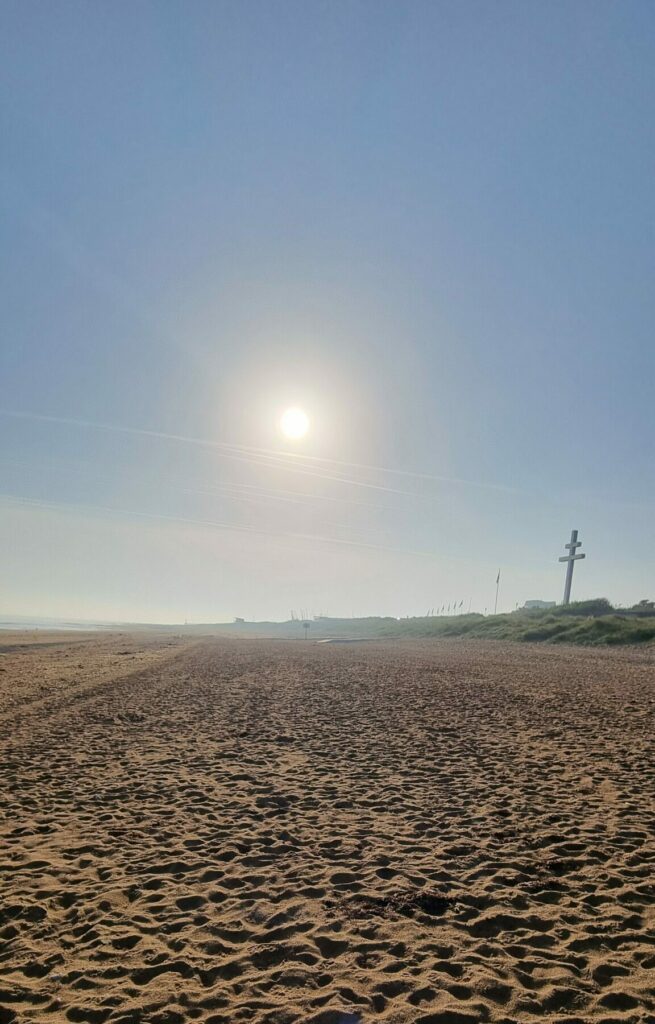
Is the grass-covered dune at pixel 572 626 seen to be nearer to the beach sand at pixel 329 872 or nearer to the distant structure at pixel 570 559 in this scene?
the distant structure at pixel 570 559

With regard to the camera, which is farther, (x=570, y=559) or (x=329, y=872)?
(x=570, y=559)

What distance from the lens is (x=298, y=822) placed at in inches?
340

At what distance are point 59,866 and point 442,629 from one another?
81.6 metres

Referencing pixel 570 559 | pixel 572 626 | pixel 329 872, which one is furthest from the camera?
pixel 570 559

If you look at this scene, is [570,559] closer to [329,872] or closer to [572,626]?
[572,626]

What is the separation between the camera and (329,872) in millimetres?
6977

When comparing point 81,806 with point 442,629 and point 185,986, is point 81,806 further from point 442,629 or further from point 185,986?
point 442,629

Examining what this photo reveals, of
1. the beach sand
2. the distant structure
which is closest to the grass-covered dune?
the distant structure

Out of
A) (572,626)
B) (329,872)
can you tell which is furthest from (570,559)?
(329,872)

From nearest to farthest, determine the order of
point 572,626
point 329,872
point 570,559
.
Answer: point 329,872, point 572,626, point 570,559

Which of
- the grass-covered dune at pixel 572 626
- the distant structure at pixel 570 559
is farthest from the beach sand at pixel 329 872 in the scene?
the distant structure at pixel 570 559

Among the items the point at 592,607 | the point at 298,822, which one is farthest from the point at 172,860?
the point at 592,607

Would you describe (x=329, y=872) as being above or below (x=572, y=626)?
below

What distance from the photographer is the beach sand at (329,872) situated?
4750 mm
